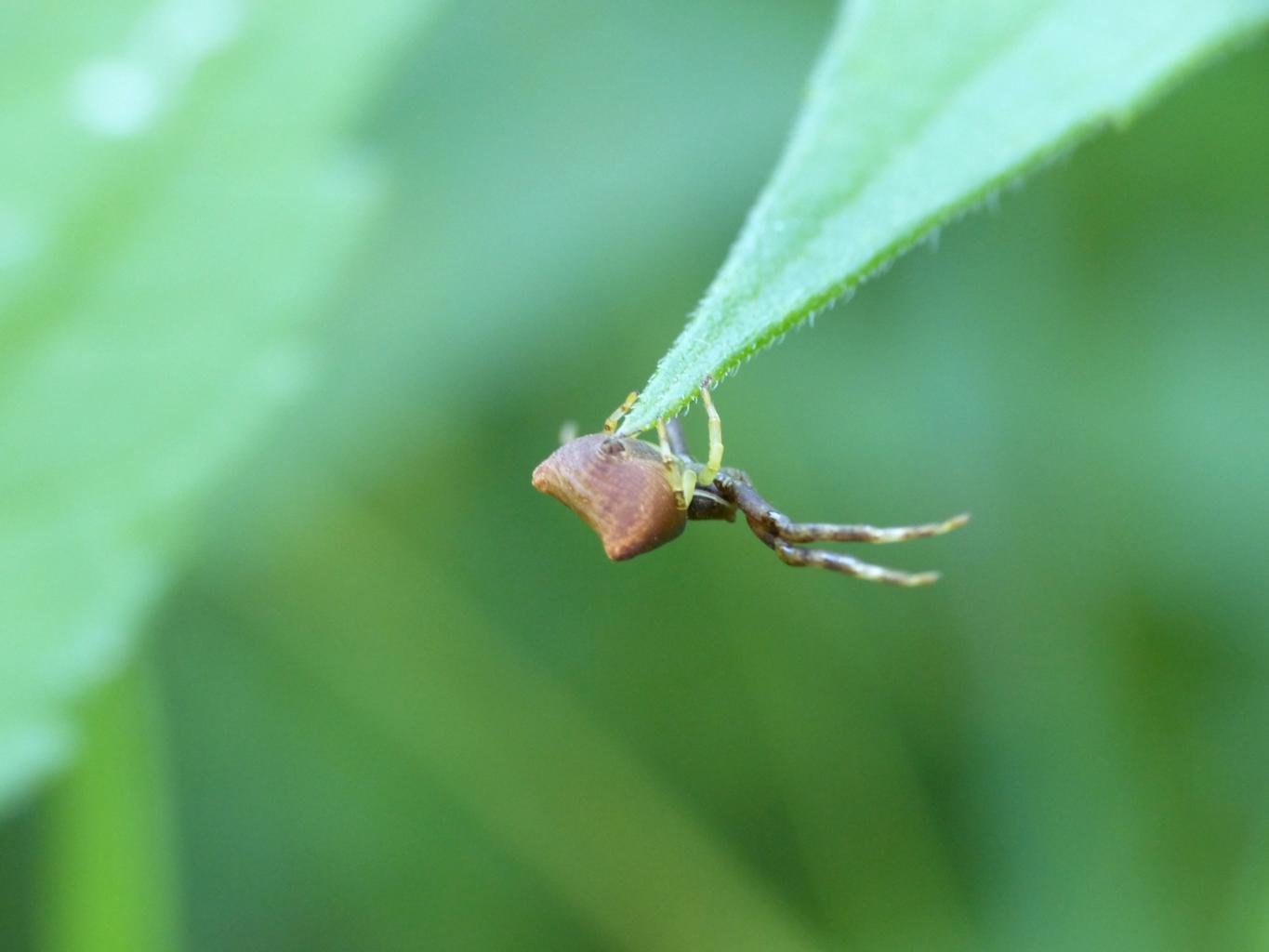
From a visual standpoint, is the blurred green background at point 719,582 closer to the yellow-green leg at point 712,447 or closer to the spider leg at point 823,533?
the spider leg at point 823,533

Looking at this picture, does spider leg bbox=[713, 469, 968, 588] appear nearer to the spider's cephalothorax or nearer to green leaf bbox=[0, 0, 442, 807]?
the spider's cephalothorax

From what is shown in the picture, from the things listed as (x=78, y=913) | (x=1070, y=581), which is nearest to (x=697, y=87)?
(x=1070, y=581)

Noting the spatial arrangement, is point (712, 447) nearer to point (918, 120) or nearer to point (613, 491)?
point (613, 491)

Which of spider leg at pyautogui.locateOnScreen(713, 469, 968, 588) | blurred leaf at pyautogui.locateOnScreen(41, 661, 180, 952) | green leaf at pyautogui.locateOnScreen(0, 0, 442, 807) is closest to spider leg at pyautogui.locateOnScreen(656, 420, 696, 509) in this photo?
spider leg at pyautogui.locateOnScreen(713, 469, 968, 588)

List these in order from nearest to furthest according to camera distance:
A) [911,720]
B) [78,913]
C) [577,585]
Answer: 1. [78,913]
2. [911,720]
3. [577,585]

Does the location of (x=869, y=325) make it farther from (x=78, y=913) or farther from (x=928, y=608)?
(x=78, y=913)

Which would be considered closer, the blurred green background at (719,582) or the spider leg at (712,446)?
the spider leg at (712,446)

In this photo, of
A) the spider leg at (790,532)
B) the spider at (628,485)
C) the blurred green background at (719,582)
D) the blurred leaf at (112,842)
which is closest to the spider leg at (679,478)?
the spider at (628,485)
